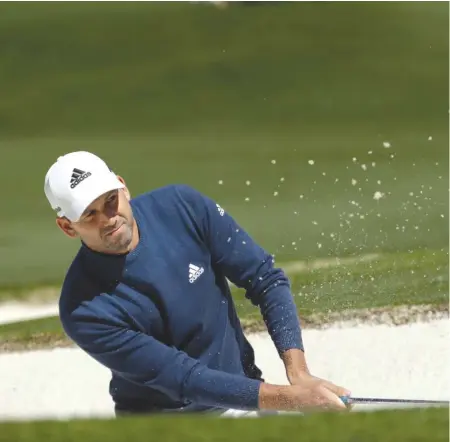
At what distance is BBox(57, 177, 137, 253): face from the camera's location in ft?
10.4

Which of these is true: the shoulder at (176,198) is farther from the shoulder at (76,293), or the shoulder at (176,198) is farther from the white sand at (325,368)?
the white sand at (325,368)

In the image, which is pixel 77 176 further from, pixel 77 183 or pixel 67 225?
pixel 67 225

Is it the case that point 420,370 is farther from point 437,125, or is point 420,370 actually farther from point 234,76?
point 234,76

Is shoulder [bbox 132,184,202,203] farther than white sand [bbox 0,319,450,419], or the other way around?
white sand [bbox 0,319,450,419]

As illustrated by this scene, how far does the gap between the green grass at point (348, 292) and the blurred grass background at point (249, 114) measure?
458 millimetres

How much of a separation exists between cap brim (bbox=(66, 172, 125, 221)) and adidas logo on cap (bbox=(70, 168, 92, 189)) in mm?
20

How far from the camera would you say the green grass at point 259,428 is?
1945 mm

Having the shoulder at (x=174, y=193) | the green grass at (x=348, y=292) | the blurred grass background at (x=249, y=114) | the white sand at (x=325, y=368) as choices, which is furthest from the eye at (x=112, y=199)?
the blurred grass background at (x=249, y=114)

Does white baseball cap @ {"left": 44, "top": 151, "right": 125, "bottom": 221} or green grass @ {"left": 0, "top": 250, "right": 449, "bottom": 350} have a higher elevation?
white baseball cap @ {"left": 44, "top": 151, "right": 125, "bottom": 221}

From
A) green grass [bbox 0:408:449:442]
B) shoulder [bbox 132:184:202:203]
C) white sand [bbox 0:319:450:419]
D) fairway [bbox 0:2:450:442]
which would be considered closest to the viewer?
green grass [bbox 0:408:449:442]

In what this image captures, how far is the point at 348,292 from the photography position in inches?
253

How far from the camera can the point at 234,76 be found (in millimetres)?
10188

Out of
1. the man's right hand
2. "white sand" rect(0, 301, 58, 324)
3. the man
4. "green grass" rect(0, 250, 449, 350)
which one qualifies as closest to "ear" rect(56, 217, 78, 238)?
the man

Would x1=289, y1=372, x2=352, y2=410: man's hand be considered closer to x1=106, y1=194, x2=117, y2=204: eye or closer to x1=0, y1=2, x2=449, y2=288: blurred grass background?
x1=106, y1=194, x2=117, y2=204: eye
